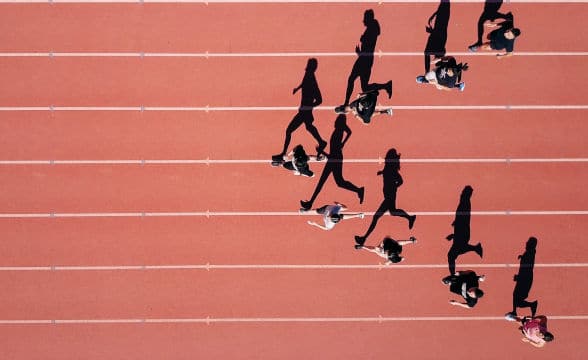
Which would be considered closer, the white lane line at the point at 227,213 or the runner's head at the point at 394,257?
the runner's head at the point at 394,257

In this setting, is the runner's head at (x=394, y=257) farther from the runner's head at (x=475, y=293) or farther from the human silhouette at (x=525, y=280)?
the human silhouette at (x=525, y=280)

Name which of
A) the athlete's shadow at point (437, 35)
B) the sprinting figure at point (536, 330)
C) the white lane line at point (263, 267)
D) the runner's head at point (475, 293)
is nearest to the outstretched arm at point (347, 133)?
the athlete's shadow at point (437, 35)

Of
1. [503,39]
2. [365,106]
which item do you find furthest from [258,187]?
[503,39]

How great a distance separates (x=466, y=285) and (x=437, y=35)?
5026 millimetres

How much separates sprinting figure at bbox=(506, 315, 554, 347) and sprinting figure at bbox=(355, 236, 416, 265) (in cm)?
268

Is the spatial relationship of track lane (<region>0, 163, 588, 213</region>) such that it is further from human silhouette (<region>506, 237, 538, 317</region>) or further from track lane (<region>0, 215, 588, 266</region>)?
human silhouette (<region>506, 237, 538, 317</region>)

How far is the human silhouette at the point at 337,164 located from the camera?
909cm

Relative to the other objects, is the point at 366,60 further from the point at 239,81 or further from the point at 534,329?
the point at 534,329

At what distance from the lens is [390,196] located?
30.0ft

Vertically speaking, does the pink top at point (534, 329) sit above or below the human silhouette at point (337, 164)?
below

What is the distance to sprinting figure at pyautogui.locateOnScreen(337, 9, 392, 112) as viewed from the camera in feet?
29.6

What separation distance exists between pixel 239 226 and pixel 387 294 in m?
3.36

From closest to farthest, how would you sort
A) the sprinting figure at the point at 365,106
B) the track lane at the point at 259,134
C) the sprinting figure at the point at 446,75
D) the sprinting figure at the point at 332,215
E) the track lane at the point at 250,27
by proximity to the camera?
→ the sprinting figure at the point at 365,106 → the sprinting figure at the point at 446,75 → the sprinting figure at the point at 332,215 → the track lane at the point at 250,27 → the track lane at the point at 259,134

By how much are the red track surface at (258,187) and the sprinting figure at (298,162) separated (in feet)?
1.02
